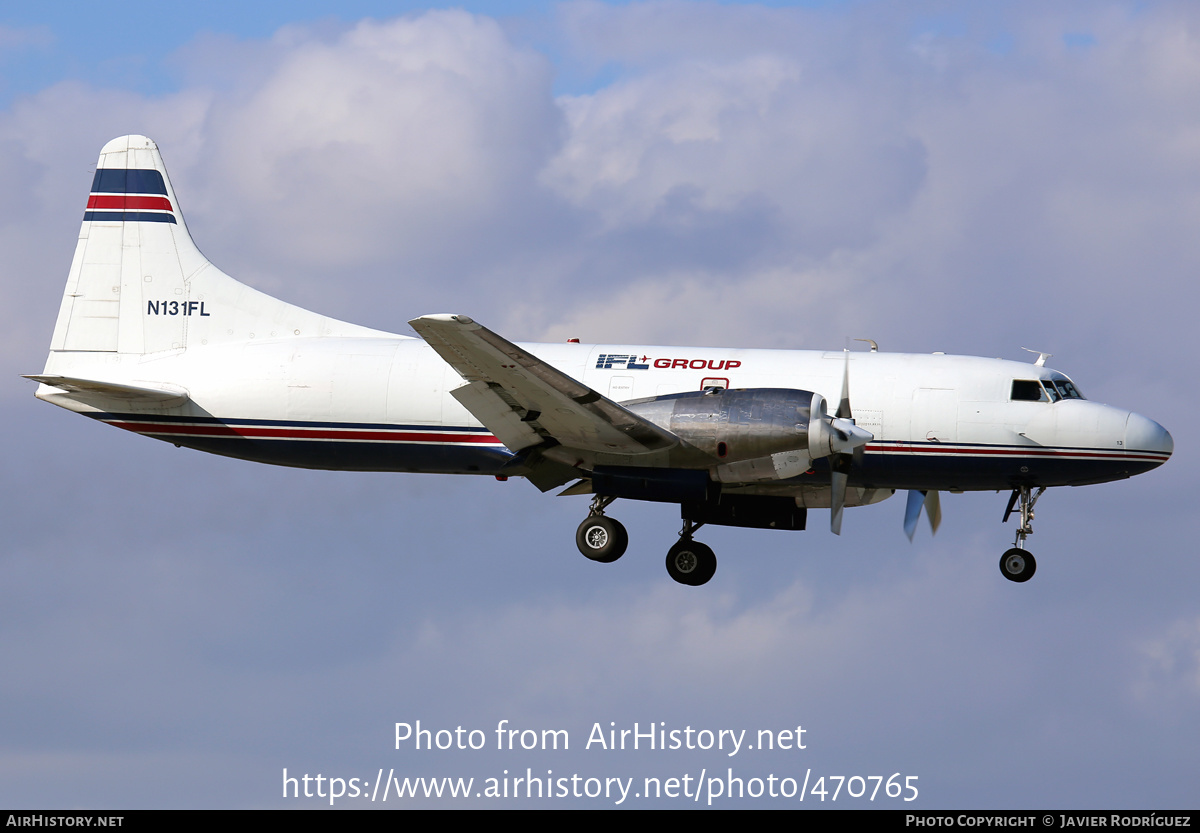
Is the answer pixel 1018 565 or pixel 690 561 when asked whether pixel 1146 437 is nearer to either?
pixel 1018 565

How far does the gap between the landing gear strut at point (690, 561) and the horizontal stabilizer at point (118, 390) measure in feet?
35.3


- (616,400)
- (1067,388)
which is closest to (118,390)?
(616,400)

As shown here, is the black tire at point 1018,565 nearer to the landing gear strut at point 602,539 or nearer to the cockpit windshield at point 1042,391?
the cockpit windshield at point 1042,391

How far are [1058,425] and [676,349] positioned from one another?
754 cm

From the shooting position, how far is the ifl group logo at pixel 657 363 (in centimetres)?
2622

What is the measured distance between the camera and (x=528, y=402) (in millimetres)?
23844

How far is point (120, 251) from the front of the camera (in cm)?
2962

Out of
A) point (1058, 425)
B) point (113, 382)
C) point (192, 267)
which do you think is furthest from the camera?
point (192, 267)

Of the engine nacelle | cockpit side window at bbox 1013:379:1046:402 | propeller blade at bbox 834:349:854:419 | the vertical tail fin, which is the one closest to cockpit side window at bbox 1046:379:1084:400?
cockpit side window at bbox 1013:379:1046:402

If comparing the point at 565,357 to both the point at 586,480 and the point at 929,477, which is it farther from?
the point at 929,477

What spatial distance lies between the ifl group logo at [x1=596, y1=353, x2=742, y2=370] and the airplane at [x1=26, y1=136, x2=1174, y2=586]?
45 millimetres

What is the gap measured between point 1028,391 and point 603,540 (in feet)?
28.9

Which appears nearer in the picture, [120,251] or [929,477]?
[929,477]

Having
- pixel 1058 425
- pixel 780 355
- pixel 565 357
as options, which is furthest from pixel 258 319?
pixel 1058 425
